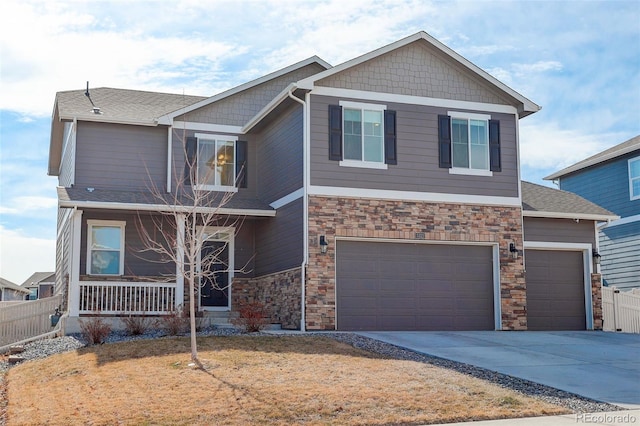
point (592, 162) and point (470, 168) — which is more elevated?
point (592, 162)

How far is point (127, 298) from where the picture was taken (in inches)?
742

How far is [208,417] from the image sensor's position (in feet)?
29.8

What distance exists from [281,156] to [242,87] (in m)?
3.35

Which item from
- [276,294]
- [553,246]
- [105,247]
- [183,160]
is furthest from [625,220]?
[105,247]

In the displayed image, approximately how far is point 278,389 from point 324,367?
170 cm

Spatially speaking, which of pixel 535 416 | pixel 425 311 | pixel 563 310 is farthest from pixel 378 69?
pixel 535 416

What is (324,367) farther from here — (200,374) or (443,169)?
(443,169)

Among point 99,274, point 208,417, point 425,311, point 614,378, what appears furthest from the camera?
point 99,274

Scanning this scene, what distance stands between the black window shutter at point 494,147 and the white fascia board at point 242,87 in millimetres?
5912

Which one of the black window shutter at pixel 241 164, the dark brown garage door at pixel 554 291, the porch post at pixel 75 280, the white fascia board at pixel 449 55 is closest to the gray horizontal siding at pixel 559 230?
the dark brown garage door at pixel 554 291

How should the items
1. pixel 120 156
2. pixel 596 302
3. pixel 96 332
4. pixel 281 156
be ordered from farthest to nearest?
pixel 120 156 → pixel 596 302 → pixel 281 156 → pixel 96 332

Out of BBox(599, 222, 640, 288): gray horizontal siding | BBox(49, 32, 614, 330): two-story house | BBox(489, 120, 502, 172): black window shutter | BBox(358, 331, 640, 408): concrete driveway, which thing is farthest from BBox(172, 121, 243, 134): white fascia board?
BBox(599, 222, 640, 288): gray horizontal siding

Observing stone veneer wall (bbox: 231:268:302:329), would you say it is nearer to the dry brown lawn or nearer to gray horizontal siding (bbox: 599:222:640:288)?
the dry brown lawn

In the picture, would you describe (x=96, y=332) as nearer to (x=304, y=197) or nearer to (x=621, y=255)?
(x=304, y=197)
